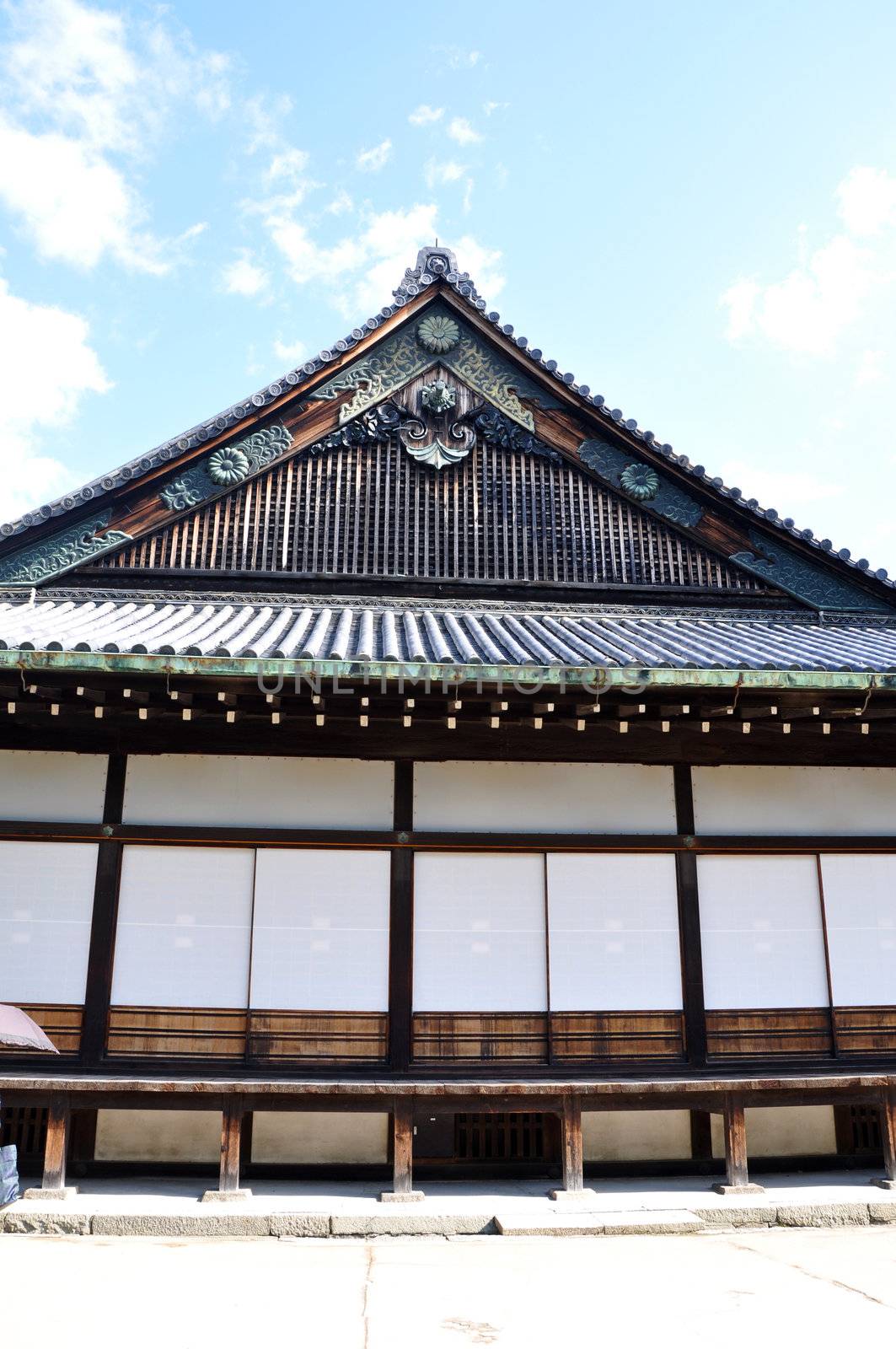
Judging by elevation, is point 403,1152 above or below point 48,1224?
above

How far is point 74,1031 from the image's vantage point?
7.30 meters

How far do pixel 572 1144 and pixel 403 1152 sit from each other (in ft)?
4.28

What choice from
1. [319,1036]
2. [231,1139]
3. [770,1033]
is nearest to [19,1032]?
[231,1139]

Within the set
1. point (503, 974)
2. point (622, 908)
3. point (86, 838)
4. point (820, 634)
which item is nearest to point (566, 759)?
point (622, 908)

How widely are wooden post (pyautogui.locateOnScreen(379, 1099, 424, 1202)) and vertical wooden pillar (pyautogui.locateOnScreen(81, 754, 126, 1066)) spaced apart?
2348mm

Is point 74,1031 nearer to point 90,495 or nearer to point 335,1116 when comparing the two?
point 335,1116

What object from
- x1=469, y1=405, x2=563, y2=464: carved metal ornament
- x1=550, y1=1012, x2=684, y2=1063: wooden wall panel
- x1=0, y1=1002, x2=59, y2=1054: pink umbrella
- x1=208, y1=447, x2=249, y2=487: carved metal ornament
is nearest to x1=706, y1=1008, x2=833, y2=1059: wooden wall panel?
x1=550, y1=1012, x2=684, y2=1063: wooden wall panel

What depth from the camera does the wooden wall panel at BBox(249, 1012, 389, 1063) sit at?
287 inches

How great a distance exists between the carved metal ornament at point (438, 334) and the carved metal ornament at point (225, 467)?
199 centimetres

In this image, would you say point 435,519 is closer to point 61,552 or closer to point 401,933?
point 61,552

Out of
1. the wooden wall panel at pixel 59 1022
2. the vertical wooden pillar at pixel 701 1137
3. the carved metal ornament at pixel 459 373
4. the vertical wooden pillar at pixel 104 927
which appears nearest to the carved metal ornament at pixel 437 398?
the carved metal ornament at pixel 459 373

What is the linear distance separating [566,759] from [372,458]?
441cm

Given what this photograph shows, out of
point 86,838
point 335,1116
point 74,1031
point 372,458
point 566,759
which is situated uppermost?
point 372,458

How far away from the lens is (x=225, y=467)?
33.1 ft
